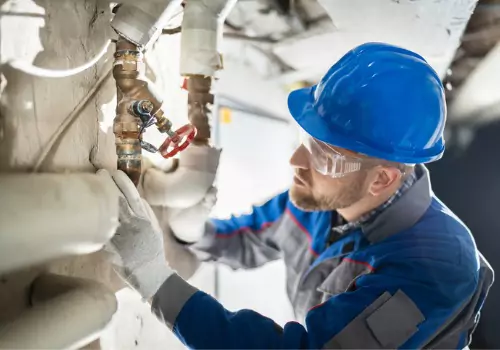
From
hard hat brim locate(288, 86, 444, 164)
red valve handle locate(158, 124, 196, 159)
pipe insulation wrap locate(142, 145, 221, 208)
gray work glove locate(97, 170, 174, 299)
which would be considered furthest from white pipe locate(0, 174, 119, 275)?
hard hat brim locate(288, 86, 444, 164)

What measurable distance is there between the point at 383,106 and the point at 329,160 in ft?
0.51

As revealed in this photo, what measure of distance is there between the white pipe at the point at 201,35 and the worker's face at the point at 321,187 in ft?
0.96

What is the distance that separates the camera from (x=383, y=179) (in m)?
1.03

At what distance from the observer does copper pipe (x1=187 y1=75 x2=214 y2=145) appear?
3.13 feet

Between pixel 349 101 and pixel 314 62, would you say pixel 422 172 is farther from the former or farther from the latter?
pixel 314 62

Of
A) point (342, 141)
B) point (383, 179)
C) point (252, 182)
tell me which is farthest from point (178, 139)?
point (252, 182)

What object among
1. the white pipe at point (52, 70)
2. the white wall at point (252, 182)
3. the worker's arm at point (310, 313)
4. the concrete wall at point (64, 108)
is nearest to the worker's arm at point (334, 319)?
the worker's arm at point (310, 313)

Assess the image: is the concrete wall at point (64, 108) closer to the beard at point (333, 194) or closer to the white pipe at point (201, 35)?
the white pipe at point (201, 35)

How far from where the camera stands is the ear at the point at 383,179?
1003mm

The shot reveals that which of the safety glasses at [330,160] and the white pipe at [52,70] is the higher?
the white pipe at [52,70]

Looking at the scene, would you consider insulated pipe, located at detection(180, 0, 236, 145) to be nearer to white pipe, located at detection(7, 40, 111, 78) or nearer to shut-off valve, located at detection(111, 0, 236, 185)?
shut-off valve, located at detection(111, 0, 236, 185)

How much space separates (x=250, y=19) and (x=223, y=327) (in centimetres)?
83

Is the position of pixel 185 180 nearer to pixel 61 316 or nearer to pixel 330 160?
pixel 330 160

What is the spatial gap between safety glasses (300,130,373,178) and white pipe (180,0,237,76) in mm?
256
